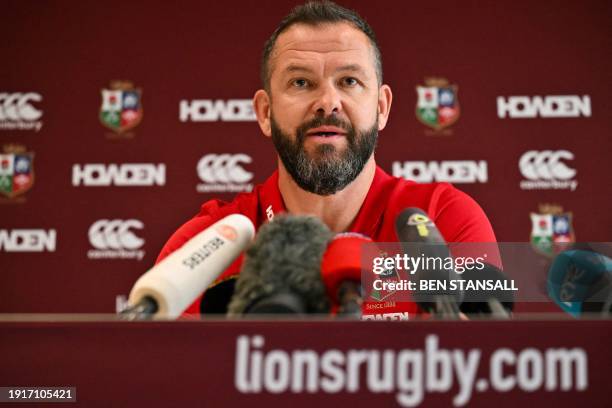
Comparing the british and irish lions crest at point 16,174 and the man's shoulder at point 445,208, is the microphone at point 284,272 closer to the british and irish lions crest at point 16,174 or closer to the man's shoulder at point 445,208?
the man's shoulder at point 445,208

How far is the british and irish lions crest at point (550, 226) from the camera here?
→ 262 centimetres

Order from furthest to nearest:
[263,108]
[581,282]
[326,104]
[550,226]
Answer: [550,226], [263,108], [326,104], [581,282]

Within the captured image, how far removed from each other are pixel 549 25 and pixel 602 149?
592mm

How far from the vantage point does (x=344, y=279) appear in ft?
1.74

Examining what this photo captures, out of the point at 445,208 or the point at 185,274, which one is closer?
the point at 185,274

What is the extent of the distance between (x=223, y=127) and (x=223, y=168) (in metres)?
0.19

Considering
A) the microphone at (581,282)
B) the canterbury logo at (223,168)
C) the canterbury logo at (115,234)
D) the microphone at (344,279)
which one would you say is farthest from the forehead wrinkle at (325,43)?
the canterbury logo at (115,234)

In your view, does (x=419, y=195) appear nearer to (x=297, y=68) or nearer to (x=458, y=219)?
(x=458, y=219)

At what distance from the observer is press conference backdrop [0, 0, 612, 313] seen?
2.65 meters

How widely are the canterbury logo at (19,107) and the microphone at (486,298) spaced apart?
8.38 feet

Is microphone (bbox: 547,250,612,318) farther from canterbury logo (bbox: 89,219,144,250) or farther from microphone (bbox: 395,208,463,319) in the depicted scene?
canterbury logo (bbox: 89,219,144,250)

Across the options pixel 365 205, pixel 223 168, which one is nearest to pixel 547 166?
pixel 223 168

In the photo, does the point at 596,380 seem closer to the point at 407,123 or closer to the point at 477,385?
the point at 477,385

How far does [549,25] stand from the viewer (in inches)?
107
